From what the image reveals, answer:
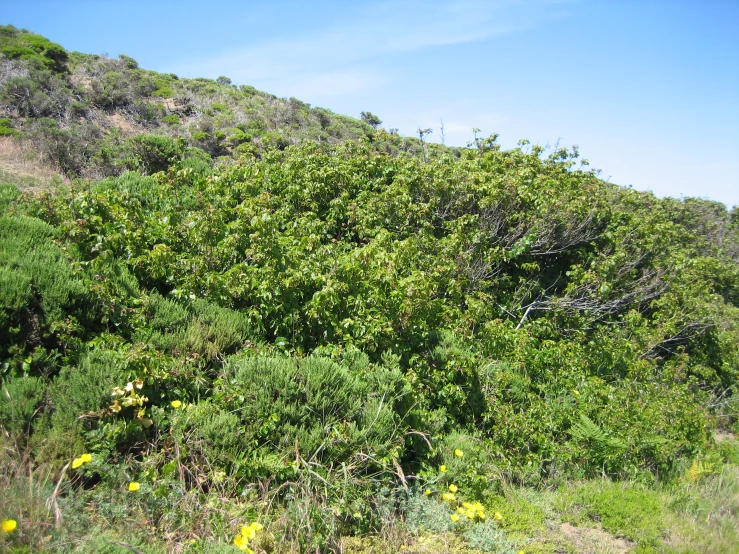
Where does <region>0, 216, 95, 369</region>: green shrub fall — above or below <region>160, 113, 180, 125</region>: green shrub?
below

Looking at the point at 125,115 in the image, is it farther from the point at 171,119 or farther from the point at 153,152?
the point at 153,152

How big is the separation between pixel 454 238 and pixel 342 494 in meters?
4.23

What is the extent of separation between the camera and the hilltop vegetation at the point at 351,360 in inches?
131

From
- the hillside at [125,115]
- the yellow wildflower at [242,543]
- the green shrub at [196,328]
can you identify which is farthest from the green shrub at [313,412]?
the hillside at [125,115]

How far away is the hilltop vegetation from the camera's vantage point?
333 centimetres

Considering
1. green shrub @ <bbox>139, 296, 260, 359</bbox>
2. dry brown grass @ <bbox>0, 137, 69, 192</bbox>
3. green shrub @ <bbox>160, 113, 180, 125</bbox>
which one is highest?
green shrub @ <bbox>160, 113, 180, 125</bbox>

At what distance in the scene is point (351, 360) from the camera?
15.2ft

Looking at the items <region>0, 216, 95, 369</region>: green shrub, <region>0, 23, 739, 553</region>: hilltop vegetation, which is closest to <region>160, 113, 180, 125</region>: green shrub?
<region>0, 23, 739, 553</region>: hilltop vegetation

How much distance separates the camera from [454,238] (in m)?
6.92

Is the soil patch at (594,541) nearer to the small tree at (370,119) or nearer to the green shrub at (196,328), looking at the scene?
the green shrub at (196,328)

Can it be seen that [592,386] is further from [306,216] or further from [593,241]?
[306,216]

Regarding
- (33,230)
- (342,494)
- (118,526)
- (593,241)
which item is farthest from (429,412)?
(593,241)

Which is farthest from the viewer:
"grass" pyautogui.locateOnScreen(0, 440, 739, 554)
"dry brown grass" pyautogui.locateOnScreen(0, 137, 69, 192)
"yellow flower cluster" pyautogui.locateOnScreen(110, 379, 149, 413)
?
"dry brown grass" pyautogui.locateOnScreen(0, 137, 69, 192)

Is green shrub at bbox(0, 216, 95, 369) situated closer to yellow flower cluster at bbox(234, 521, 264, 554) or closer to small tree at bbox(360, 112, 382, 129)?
yellow flower cluster at bbox(234, 521, 264, 554)
